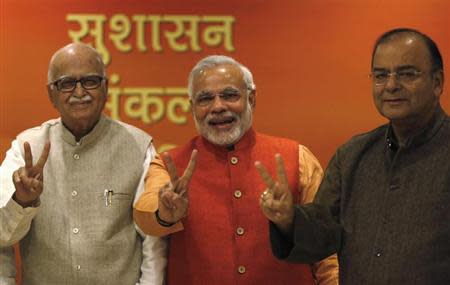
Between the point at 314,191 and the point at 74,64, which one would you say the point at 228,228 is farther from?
the point at 74,64

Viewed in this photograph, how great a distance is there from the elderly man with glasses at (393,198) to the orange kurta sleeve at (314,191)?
39 cm

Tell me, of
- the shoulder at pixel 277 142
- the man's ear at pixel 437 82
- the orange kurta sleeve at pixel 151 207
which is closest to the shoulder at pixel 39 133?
the orange kurta sleeve at pixel 151 207

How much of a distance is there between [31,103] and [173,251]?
1525 millimetres

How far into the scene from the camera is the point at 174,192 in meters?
2.42

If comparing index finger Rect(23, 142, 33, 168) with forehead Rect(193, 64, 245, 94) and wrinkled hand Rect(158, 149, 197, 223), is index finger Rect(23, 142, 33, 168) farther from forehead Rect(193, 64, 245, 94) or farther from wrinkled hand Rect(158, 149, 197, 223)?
forehead Rect(193, 64, 245, 94)

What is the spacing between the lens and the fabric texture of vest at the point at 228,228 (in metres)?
2.66

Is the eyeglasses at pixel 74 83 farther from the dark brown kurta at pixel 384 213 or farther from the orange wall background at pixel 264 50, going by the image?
the orange wall background at pixel 264 50

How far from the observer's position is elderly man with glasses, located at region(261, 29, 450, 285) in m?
2.07

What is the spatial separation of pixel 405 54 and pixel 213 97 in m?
0.79

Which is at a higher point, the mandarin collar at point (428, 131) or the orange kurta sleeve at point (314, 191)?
the mandarin collar at point (428, 131)

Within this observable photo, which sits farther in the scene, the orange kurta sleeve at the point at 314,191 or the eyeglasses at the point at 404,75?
the orange kurta sleeve at the point at 314,191

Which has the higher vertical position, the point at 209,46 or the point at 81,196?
the point at 209,46

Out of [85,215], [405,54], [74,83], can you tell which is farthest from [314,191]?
[74,83]

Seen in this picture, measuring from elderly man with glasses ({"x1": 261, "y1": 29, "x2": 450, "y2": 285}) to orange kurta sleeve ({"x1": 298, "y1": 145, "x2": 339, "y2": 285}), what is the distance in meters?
0.39
